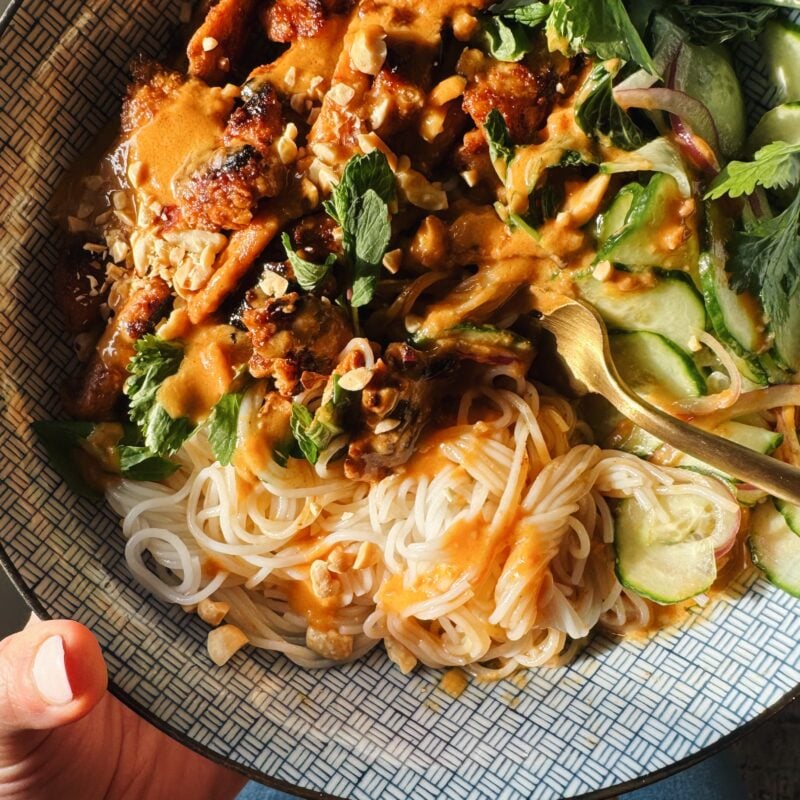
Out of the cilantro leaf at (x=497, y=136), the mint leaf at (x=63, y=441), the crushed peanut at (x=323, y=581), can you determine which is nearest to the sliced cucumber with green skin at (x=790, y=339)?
the cilantro leaf at (x=497, y=136)

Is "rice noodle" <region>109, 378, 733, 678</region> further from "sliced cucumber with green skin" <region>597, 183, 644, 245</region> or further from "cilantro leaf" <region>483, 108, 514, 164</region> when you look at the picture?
"cilantro leaf" <region>483, 108, 514, 164</region>

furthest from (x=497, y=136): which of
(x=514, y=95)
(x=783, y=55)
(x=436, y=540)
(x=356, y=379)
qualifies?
(x=436, y=540)

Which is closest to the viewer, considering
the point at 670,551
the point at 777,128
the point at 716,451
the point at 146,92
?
the point at 716,451

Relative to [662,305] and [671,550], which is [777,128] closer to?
[662,305]

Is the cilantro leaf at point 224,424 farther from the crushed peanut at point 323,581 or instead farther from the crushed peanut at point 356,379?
the crushed peanut at point 323,581

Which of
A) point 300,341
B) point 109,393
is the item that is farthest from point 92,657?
point 300,341

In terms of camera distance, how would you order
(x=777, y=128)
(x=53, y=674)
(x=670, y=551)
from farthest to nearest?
(x=670, y=551) → (x=777, y=128) → (x=53, y=674)

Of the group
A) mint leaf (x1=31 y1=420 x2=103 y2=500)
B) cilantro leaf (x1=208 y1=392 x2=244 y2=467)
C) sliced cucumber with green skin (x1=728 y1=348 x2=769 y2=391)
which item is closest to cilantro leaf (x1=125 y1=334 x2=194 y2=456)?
cilantro leaf (x1=208 y1=392 x2=244 y2=467)
